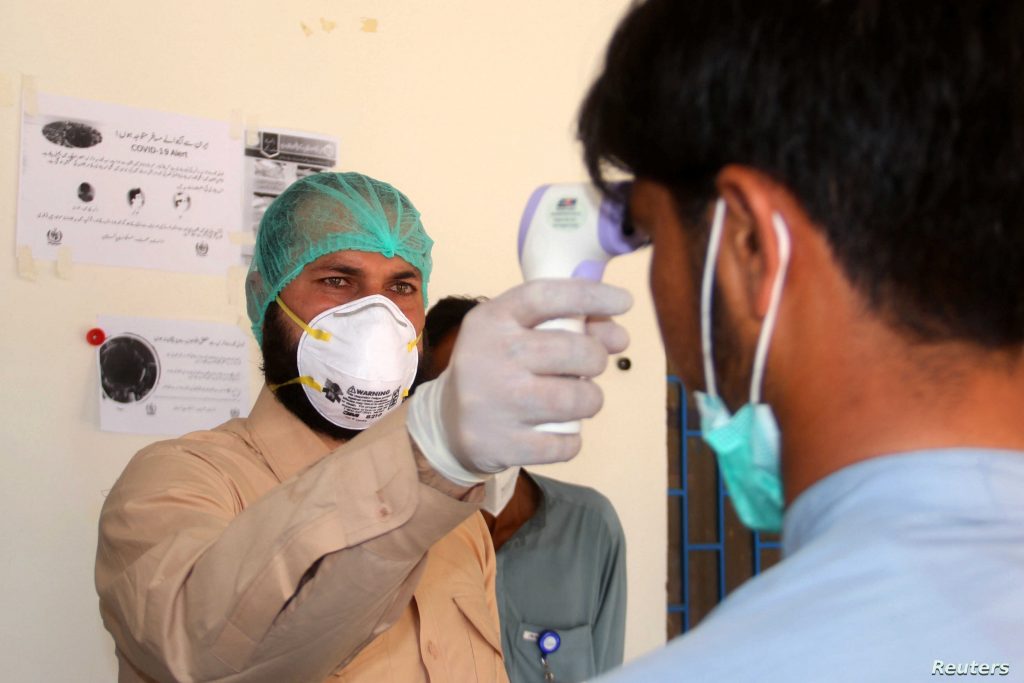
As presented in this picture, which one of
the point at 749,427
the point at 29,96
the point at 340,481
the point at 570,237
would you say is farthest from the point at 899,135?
the point at 29,96

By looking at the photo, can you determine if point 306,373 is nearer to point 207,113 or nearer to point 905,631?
point 207,113

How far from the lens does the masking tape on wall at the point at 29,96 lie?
1.88m

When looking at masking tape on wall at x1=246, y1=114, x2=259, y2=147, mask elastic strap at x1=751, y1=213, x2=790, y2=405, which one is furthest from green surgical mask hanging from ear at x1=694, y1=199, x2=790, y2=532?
masking tape on wall at x1=246, y1=114, x2=259, y2=147

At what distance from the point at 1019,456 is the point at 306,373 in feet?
3.70

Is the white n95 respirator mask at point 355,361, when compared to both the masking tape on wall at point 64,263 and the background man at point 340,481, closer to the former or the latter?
the background man at point 340,481

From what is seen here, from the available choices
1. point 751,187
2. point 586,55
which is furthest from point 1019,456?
point 586,55

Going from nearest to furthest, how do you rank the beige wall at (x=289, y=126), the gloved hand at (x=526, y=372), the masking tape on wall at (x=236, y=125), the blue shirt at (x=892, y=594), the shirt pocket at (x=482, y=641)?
the blue shirt at (x=892, y=594) → the gloved hand at (x=526, y=372) → the shirt pocket at (x=482, y=641) → the beige wall at (x=289, y=126) → the masking tape on wall at (x=236, y=125)

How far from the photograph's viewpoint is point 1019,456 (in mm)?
580

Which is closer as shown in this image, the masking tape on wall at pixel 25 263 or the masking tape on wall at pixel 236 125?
the masking tape on wall at pixel 25 263

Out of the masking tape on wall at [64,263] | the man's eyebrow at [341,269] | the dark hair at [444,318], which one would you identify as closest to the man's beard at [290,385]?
the man's eyebrow at [341,269]

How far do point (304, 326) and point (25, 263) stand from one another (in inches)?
26.8

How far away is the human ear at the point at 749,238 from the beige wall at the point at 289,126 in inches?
61.3

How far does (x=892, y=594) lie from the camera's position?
53cm

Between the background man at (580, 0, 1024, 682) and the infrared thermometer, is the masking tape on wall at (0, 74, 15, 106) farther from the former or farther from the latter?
the background man at (580, 0, 1024, 682)
